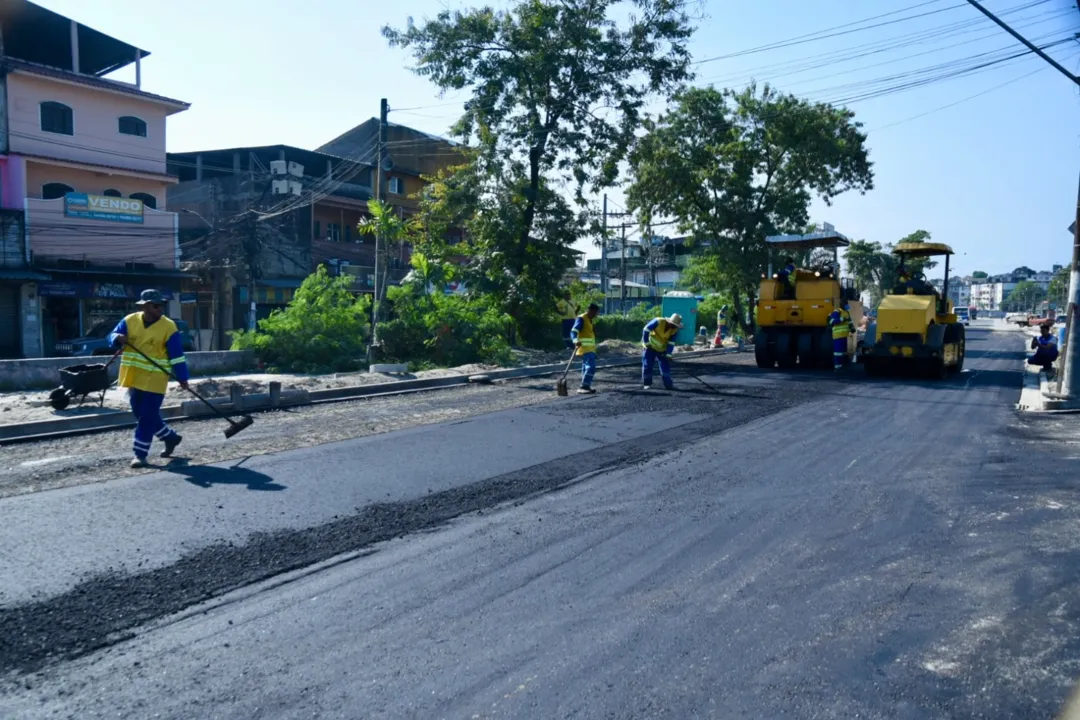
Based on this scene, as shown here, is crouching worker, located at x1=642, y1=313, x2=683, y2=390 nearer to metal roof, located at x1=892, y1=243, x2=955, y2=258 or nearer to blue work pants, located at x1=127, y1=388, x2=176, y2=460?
metal roof, located at x1=892, y1=243, x2=955, y2=258

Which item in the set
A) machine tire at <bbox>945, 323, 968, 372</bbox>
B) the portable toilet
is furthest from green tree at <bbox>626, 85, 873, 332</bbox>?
machine tire at <bbox>945, 323, 968, 372</bbox>

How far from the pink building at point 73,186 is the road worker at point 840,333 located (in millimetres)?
21324

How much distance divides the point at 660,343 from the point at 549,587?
9.73 metres

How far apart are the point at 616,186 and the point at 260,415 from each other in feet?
51.2

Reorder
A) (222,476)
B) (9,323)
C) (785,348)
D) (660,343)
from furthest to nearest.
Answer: (9,323) < (785,348) < (660,343) < (222,476)

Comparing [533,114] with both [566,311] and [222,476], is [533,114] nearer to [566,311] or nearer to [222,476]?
[566,311]

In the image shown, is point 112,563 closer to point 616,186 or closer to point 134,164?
point 616,186

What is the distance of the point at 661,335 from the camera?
13984mm

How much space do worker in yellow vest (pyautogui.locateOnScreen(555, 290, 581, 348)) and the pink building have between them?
45.7 feet

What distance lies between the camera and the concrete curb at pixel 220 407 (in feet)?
30.3

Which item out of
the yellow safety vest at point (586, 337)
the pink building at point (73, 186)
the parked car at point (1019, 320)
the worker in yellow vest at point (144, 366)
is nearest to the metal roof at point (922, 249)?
the yellow safety vest at point (586, 337)

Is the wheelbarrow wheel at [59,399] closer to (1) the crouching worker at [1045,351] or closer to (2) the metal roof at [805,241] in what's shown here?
(2) the metal roof at [805,241]

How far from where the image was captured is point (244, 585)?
457cm

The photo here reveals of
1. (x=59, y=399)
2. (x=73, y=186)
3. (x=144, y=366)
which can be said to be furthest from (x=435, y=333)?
(x=73, y=186)
